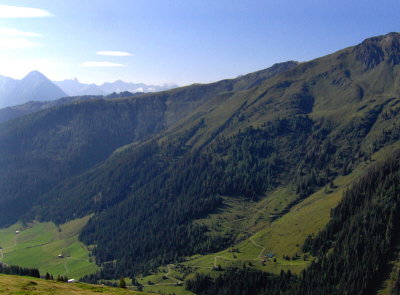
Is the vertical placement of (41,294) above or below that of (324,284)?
above

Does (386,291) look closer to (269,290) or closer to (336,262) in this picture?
(336,262)

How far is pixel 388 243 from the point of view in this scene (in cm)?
19775

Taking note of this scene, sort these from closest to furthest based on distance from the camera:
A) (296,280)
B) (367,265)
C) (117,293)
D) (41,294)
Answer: (41,294), (117,293), (367,265), (296,280)

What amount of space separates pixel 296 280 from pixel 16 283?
158808mm

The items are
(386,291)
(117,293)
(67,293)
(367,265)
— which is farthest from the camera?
(367,265)

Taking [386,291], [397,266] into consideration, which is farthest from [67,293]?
[397,266]

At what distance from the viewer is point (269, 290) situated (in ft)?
652

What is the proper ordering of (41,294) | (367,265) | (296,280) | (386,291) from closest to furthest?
(41,294) < (386,291) < (367,265) < (296,280)

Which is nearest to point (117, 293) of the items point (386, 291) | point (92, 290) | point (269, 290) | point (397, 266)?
point (92, 290)

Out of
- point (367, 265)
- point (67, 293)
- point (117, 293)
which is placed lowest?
point (367, 265)

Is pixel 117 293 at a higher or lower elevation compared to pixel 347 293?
higher

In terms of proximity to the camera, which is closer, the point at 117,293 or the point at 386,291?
the point at 117,293

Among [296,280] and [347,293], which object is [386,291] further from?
[296,280]

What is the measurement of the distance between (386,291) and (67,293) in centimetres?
15887
